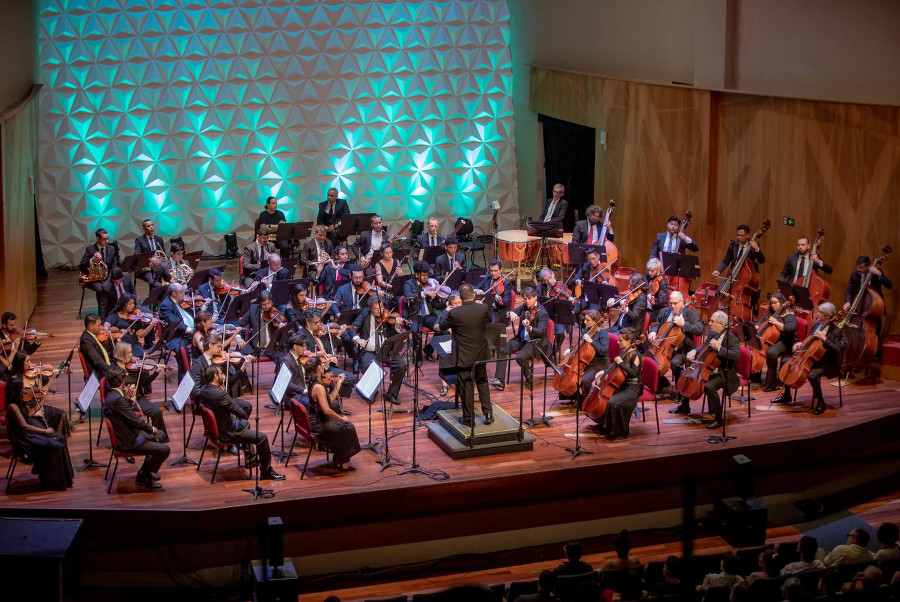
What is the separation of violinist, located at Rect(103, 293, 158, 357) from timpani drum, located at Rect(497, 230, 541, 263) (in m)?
5.30

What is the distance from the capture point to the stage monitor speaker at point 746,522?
9.16 meters

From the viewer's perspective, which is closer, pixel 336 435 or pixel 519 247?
Answer: pixel 336 435

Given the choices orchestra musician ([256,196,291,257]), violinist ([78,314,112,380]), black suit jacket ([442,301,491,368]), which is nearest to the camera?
black suit jacket ([442,301,491,368])

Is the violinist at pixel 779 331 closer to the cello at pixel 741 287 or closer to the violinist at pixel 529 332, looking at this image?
the cello at pixel 741 287

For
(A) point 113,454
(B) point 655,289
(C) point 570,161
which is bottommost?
(A) point 113,454

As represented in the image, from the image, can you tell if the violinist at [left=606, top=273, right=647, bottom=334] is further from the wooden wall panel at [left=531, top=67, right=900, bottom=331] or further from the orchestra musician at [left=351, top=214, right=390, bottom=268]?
the orchestra musician at [left=351, top=214, right=390, bottom=268]

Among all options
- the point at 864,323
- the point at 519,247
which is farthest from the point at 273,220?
the point at 864,323

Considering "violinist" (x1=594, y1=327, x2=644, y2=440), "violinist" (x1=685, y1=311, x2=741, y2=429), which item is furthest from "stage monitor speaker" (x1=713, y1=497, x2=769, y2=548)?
"violinist" (x1=594, y1=327, x2=644, y2=440)

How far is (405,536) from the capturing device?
8891mm

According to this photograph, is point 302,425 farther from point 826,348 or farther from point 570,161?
point 570,161

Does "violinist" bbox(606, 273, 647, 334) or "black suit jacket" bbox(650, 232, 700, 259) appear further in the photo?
"black suit jacket" bbox(650, 232, 700, 259)

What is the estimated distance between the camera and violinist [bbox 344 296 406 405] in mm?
10602

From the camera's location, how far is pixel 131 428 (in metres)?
8.70

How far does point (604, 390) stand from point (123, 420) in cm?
405
